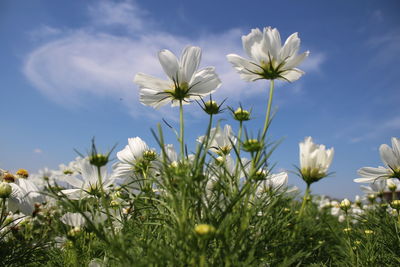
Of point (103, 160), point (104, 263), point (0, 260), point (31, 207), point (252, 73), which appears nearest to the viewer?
point (103, 160)

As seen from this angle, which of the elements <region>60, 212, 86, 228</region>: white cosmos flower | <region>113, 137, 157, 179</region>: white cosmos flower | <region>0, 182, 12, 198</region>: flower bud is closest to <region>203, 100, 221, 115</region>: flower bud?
<region>113, 137, 157, 179</region>: white cosmos flower

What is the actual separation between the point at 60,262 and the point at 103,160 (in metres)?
0.74

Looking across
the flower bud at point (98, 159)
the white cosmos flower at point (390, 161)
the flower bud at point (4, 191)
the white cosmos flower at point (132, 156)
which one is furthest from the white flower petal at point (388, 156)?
the flower bud at point (4, 191)

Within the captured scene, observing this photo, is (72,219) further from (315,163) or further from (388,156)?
(388,156)

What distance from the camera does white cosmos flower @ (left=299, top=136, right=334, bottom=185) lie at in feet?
2.27

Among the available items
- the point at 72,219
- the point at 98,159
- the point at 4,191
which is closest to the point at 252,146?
the point at 98,159

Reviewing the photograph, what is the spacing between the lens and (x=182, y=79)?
83 centimetres

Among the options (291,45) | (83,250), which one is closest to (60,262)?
(83,250)

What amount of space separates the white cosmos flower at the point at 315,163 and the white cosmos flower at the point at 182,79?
0.33 m

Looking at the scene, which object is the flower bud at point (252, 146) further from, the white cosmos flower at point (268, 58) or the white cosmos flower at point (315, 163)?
the white cosmos flower at point (268, 58)

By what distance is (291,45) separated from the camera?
812mm

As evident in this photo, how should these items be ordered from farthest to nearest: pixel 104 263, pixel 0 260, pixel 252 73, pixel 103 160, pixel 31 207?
1. pixel 31 207
2. pixel 0 260
3. pixel 252 73
4. pixel 104 263
5. pixel 103 160

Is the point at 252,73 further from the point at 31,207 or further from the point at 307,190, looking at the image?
the point at 31,207

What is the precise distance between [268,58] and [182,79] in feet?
0.86
